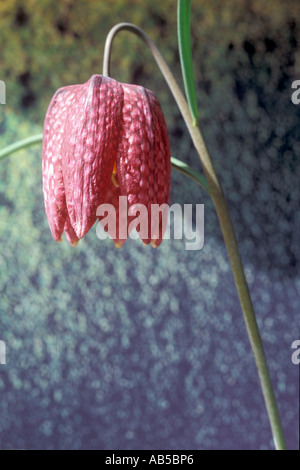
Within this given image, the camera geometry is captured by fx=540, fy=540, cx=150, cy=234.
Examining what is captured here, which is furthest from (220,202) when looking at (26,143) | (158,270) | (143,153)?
(158,270)

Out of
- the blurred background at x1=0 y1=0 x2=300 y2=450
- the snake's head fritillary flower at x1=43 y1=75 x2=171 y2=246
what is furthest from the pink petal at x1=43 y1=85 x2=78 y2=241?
the blurred background at x1=0 y1=0 x2=300 y2=450

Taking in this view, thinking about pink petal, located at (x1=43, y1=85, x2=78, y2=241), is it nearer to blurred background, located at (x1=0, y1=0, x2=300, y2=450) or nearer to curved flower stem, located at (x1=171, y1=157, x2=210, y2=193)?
curved flower stem, located at (x1=171, y1=157, x2=210, y2=193)

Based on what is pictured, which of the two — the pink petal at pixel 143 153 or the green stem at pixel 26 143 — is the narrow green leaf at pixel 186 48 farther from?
the green stem at pixel 26 143

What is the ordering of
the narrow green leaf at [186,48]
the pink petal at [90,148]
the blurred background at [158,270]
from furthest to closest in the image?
the blurred background at [158,270] → the narrow green leaf at [186,48] → the pink petal at [90,148]

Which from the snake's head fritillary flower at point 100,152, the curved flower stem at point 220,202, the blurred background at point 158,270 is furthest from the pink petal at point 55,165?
the blurred background at point 158,270

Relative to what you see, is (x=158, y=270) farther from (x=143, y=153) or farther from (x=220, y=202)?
(x=143, y=153)
